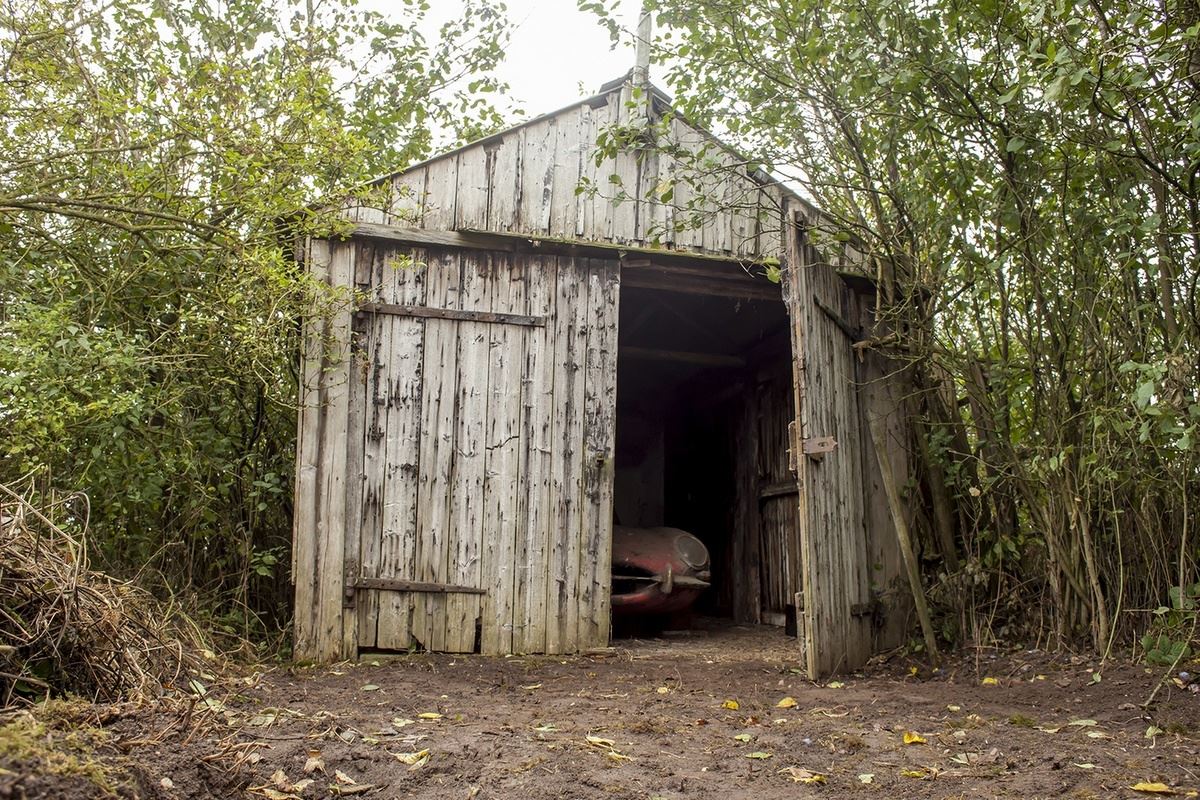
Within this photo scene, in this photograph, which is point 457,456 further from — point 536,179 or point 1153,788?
point 1153,788

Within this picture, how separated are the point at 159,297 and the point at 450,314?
181cm

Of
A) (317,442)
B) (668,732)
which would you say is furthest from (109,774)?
(317,442)

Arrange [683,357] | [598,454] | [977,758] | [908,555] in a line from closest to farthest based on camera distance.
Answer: [977,758] < [908,555] < [598,454] < [683,357]

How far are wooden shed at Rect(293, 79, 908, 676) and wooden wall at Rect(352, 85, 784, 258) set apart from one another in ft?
0.05

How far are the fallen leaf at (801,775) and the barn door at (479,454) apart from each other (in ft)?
9.43

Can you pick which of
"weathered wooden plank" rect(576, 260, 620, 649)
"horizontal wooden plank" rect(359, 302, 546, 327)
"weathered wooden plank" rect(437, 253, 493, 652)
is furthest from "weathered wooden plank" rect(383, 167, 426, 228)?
"weathered wooden plank" rect(576, 260, 620, 649)

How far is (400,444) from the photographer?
6.05 m

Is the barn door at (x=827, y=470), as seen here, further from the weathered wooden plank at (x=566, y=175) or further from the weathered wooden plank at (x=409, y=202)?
Answer: the weathered wooden plank at (x=409, y=202)

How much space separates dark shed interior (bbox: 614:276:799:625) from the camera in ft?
28.7

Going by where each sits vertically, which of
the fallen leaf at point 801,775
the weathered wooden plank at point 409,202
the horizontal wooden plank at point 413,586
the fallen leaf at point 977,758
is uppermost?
the weathered wooden plank at point 409,202

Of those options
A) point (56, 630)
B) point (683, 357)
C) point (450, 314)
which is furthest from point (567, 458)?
point (56, 630)

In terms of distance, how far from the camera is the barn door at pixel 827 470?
5.50 metres

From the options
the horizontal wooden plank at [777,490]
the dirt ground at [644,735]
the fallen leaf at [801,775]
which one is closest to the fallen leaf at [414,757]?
the dirt ground at [644,735]

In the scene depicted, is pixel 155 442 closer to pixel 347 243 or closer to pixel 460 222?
pixel 347 243
